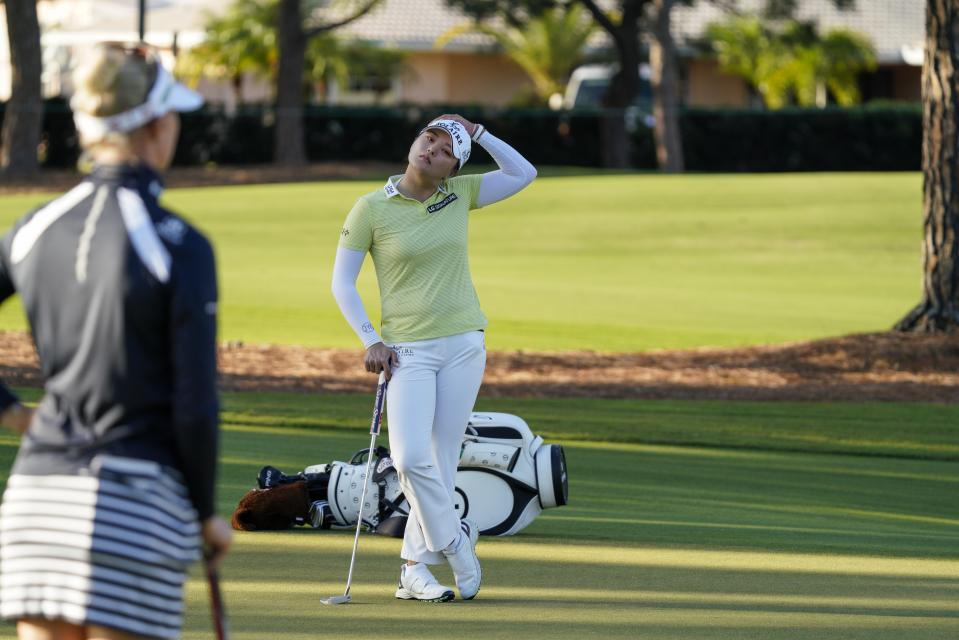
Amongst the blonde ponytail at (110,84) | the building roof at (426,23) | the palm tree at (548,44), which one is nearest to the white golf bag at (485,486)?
the blonde ponytail at (110,84)

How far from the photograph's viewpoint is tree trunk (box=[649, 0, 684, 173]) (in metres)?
42.2

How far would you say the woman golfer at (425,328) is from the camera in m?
6.44

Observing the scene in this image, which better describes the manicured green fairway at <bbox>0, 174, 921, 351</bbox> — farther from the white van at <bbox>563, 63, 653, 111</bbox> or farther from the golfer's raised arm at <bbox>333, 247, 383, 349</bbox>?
the white van at <bbox>563, 63, 653, 111</bbox>

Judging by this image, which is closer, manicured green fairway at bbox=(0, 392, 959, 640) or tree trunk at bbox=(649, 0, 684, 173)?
manicured green fairway at bbox=(0, 392, 959, 640)

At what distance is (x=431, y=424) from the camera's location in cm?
651

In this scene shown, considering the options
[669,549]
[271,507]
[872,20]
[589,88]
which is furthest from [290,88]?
[669,549]

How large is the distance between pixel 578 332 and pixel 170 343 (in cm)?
1689

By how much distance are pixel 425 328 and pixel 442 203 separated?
520 millimetres

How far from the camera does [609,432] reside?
1256cm

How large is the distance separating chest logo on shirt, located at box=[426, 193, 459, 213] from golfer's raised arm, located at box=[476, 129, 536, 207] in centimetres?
25

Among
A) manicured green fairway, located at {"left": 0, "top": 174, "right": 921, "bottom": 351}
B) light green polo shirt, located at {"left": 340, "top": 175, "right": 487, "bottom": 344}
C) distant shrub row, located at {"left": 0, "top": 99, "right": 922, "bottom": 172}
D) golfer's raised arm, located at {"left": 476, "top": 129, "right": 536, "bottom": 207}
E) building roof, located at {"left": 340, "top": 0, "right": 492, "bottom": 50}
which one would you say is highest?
building roof, located at {"left": 340, "top": 0, "right": 492, "bottom": 50}

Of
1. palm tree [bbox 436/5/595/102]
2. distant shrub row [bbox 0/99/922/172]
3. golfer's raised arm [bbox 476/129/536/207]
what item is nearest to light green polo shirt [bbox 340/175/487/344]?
golfer's raised arm [bbox 476/129/536/207]

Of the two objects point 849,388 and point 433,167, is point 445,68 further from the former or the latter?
point 433,167

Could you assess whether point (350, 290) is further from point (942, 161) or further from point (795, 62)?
point (795, 62)
